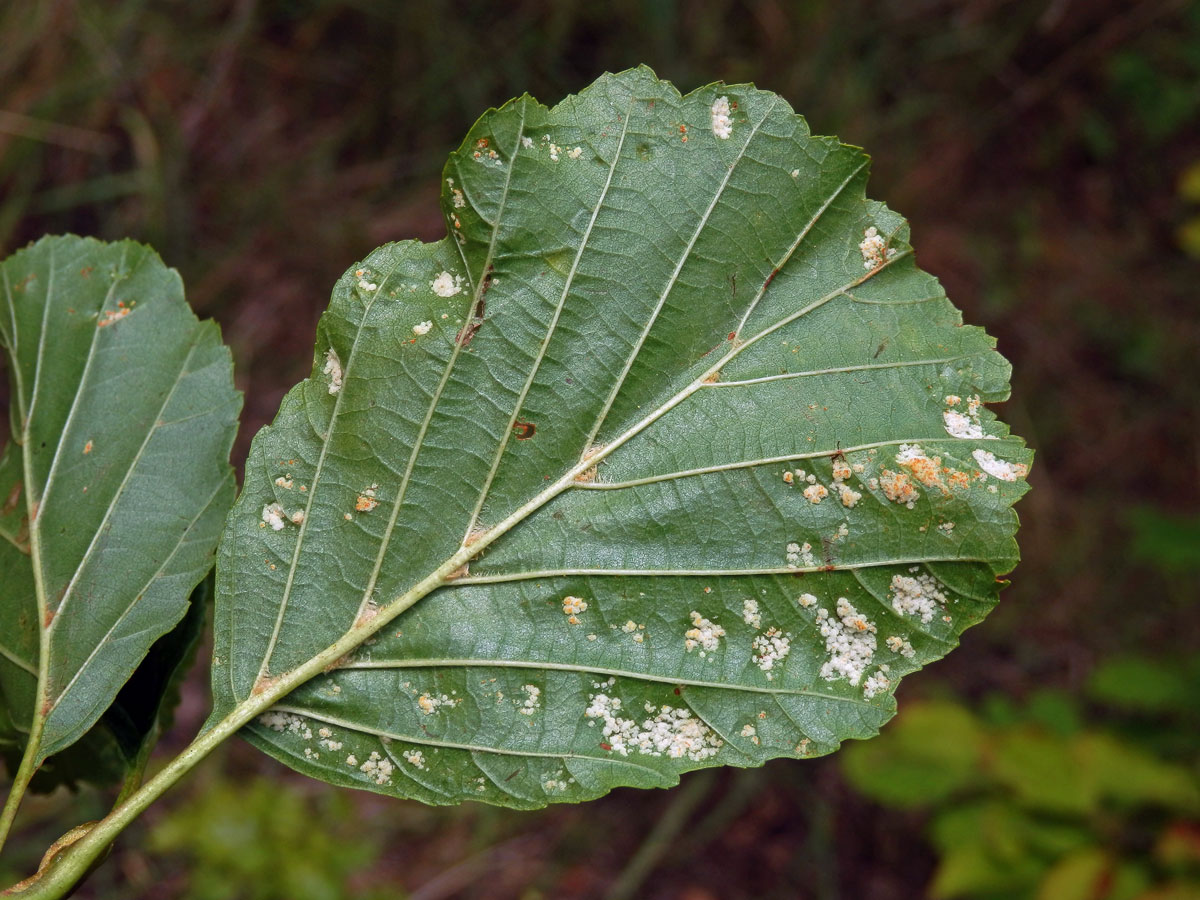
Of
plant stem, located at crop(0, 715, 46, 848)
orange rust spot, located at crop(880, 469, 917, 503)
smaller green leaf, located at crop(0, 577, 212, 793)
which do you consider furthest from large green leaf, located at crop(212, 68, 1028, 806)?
plant stem, located at crop(0, 715, 46, 848)

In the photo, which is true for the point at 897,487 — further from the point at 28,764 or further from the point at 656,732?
the point at 28,764

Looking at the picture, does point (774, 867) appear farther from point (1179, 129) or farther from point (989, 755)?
point (1179, 129)

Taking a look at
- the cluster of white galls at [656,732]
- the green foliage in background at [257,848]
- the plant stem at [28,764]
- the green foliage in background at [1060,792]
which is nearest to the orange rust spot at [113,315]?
the plant stem at [28,764]

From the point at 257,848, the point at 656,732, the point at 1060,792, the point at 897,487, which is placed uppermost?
the point at 897,487

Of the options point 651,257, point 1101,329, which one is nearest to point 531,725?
point 651,257

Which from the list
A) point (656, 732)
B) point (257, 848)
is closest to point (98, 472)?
point (656, 732)

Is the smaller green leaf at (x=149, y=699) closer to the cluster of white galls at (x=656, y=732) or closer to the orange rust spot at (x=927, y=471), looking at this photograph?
the cluster of white galls at (x=656, y=732)

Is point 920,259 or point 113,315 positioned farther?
point 920,259
